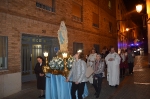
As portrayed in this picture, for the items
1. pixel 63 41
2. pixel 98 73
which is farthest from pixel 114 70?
pixel 63 41

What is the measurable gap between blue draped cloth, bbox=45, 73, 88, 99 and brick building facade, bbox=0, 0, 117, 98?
2506mm

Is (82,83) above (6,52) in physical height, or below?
below

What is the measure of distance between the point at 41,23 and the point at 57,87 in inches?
225

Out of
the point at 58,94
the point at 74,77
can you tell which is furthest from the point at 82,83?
the point at 58,94

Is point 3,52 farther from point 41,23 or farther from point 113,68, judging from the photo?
point 113,68

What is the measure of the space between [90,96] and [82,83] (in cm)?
216

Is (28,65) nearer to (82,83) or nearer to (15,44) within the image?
(15,44)

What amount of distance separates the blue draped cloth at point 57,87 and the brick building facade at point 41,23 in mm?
2506

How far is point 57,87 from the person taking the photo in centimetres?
768

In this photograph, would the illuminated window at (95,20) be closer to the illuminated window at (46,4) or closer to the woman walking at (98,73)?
the illuminated window at (46,4)

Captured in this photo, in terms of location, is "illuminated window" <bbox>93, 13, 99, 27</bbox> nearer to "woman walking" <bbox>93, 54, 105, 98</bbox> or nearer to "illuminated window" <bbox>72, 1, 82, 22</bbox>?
"illuminated window" <bbox>72, 1, 82, 22</bbox>

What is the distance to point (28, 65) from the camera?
40.3ft

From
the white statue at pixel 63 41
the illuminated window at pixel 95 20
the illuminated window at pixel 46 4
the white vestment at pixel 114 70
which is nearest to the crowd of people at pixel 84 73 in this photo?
the white vestment at pixel 114 70

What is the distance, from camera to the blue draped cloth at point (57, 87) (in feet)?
24.8
